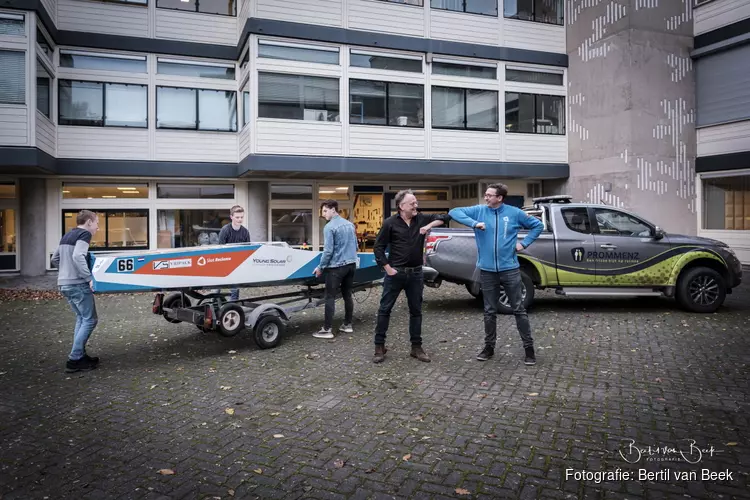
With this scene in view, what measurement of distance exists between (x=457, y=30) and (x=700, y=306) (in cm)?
1326

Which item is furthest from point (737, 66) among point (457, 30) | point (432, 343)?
point (432, 343)

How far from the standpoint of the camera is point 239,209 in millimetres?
9922

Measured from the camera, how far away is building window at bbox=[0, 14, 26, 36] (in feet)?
47.8

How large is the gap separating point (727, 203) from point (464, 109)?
933 cm

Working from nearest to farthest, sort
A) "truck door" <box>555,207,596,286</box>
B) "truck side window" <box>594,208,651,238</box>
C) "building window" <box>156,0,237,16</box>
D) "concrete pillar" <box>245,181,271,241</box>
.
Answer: "truck door" <box>555,207,596,286</box> < "truck side window" <box>594,208,651,238</box> < "building window" <box>156,0,237,16</box> < "concrete pillar" <box>245,181,271,241</box>

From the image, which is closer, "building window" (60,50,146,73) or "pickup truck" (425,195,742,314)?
"pickup truck" (425,195,742,314)

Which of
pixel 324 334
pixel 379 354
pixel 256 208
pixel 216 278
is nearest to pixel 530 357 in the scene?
pixel 379 354

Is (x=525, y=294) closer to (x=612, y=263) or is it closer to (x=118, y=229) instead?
(x=612, y=263)

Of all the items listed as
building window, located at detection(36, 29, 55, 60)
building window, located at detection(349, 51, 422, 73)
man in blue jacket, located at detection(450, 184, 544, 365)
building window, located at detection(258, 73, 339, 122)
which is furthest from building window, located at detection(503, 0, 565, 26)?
man in blue jacket, located at detection(450, 184, 544, 365)

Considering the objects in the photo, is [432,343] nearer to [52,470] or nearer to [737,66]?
[52,470]

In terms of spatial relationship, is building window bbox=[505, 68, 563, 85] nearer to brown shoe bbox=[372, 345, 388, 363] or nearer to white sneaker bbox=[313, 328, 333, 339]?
white sneaker bbox=[313, 328, 333, 339]

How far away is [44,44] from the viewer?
16.3 metres

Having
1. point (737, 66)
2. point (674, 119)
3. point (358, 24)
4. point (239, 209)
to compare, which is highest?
point (358, 24)

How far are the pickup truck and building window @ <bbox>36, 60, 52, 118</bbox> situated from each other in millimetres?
12905
